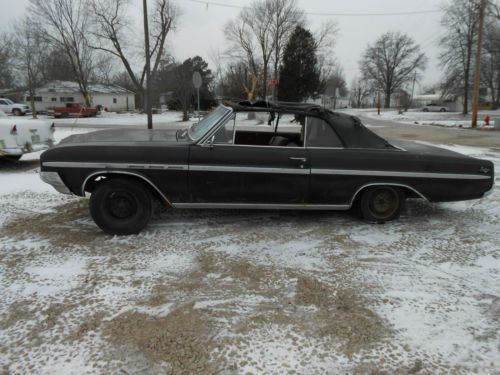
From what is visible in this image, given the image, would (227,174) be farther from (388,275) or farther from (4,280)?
(4,280)

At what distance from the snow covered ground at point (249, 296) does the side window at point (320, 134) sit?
3.32 feet

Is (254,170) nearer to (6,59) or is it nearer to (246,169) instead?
(246,169)

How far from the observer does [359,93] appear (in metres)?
90.9

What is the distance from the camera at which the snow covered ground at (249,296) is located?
7.84 feet

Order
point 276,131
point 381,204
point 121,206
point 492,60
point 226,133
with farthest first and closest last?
point 492,60, point 276,131, point 381,204, point 226,133, point 121,206

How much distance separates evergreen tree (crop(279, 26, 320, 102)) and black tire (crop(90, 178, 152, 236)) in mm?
33758

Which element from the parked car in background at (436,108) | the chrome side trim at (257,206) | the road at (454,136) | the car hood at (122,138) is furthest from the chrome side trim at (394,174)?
the parked car in background at (436,108)

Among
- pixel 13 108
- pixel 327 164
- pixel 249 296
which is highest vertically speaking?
pixel 13 108

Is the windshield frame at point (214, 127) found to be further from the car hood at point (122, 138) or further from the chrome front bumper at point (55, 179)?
the chrome front bumper at point (55, 179)

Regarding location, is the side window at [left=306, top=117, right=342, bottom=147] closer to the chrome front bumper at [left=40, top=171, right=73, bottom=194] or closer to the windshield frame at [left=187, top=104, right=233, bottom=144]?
the windshield frame at [left=187, top=104, right=233, bottom=144]

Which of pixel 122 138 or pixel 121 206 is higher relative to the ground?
pixel 122 138

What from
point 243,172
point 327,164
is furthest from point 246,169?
point 327,164

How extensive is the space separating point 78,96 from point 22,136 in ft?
157

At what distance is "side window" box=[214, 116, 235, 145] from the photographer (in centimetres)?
423
